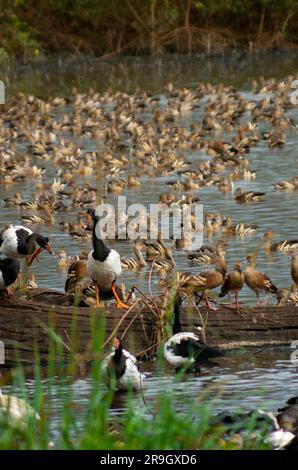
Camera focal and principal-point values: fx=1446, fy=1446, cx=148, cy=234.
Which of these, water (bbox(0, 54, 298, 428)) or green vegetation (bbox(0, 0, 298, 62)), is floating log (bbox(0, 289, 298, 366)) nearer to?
water (bbox(0, 54, 298, 428))

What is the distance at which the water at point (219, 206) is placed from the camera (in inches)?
459

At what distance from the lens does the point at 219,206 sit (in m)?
22.9

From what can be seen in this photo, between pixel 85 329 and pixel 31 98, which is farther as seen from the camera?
pixel 31 98

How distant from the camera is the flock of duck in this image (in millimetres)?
13680

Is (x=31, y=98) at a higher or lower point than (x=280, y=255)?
higher

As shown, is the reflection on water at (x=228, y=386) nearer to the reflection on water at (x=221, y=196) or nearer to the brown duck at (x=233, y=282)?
the brown duck at (x=233, y=282)

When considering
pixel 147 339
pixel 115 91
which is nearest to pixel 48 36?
pixel 115 91

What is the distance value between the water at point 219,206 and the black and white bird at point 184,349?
148 millimetres

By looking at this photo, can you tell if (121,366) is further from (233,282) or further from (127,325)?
(233,282)

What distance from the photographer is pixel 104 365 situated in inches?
452

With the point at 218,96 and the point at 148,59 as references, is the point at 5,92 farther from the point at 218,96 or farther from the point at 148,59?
the point at 148,59

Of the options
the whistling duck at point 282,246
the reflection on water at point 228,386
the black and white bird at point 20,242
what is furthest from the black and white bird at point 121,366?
the whistling duck at point 282,246

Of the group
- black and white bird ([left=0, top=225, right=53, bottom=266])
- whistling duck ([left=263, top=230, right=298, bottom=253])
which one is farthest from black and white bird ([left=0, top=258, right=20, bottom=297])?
whistling duck ([left=263, top=230, right=298, bottom=253])

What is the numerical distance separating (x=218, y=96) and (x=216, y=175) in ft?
43.0
